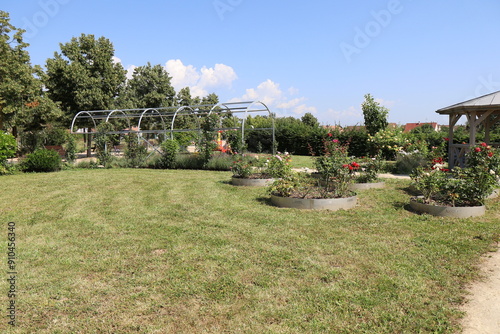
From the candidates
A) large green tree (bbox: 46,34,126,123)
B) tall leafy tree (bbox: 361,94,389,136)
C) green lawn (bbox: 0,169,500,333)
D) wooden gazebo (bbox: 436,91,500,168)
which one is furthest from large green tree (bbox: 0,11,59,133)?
wooden gazebo (bbox: 436,91,500,168)

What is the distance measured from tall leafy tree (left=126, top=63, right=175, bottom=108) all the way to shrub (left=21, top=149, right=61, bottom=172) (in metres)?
13.1

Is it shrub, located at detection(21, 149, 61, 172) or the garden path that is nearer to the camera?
the garden path

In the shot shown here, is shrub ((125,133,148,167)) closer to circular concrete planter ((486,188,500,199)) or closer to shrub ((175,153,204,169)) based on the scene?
shrub ((175,153,204,169))

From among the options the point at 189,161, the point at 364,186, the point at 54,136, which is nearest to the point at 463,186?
the point at 364,186

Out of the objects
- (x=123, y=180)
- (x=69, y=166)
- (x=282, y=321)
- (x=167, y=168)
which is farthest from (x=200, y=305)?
(x=69, y=166)

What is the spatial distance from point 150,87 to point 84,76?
6.67m

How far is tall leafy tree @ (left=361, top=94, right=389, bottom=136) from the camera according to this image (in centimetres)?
1546

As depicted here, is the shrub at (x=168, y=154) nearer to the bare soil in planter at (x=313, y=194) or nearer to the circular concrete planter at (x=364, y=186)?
the circular concrete planter at (x=364, y=186)

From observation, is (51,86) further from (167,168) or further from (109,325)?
(109,325)

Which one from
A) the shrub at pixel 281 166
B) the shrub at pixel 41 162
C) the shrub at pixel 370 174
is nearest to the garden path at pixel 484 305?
the shrub at pixel 281 166

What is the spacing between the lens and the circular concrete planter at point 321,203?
6469 millimetres

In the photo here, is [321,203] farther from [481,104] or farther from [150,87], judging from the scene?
[150,87]

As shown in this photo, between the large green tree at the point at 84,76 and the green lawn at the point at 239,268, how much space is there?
16.0 m

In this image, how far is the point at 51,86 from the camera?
21156 millimetres
